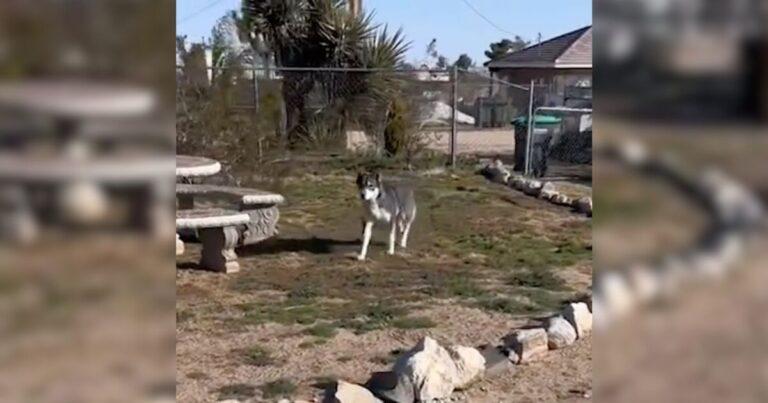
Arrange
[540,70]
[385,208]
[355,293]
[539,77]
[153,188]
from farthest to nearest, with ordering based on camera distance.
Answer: [539,77]
[540,70]
[385,208]
[355,293]
[153,188]

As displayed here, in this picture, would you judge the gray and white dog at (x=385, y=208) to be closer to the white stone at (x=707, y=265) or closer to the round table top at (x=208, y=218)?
the round table top at (x=208, y=218)

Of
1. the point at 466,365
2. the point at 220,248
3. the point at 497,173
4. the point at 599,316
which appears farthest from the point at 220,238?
Answer: the point at 497,173

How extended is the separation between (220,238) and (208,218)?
0.31 meters

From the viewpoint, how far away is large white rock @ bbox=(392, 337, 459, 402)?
3199 millimetres

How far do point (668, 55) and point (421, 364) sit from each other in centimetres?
268

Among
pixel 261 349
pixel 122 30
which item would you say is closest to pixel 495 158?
pixel 261 349

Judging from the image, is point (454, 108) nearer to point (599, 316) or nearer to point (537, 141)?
point (537, 141)

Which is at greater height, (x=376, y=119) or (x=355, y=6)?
(x=355, y=6)

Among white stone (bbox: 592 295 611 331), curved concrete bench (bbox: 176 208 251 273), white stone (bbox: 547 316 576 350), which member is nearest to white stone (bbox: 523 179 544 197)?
curved concrete bench (bbox: 176 208 251 273)

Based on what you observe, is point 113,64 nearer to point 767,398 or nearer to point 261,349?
point 767,398

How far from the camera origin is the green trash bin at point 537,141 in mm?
10828

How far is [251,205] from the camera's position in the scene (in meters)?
6.37

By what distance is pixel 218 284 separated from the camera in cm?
529

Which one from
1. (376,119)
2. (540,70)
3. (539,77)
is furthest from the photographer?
(539,77)
